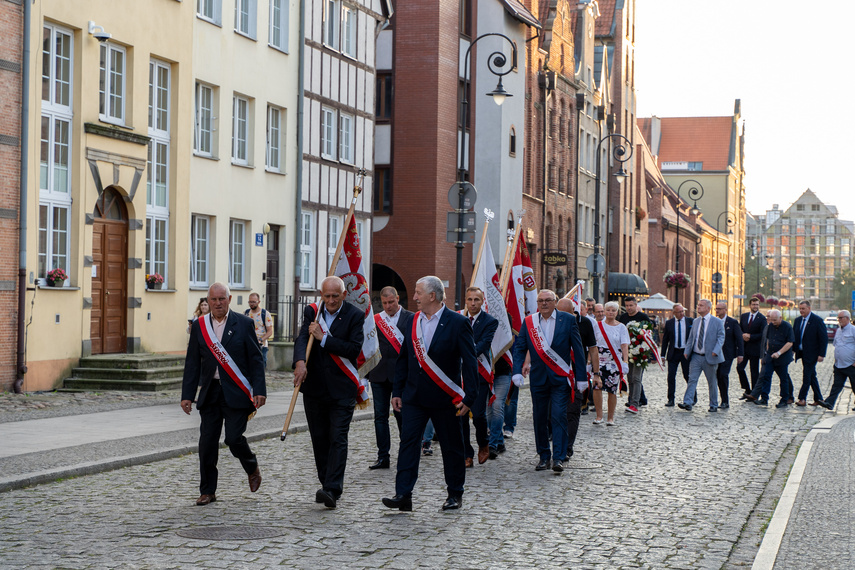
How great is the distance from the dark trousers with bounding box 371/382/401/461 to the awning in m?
53.2

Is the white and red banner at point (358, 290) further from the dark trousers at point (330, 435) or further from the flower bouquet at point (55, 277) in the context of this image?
the flower bouquet at point (55, 277)

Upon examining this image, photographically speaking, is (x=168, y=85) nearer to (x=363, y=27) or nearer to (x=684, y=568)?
(x=363, y=27)

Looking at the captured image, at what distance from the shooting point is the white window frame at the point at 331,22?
32178 mm

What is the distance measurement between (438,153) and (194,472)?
29.2 m

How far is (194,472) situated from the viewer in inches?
477

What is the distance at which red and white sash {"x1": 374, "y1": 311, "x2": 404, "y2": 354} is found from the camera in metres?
13.2

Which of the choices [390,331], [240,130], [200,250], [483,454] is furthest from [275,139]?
[483,454]

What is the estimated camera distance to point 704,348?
832 inches

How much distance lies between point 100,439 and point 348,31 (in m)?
21.5

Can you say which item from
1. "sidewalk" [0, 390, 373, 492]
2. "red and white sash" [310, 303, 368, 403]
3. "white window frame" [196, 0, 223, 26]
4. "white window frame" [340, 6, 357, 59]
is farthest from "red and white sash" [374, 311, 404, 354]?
"white window frame" [340, 6, 357, 59]

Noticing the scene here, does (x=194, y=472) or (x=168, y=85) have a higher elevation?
(x=168, y=85)

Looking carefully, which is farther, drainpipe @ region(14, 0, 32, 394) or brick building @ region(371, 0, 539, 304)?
brick building @ region(371, 0, 539, 304)

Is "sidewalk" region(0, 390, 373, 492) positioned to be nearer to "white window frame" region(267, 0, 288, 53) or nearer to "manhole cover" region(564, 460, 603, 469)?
"manhole cover" region(564, 460, 603, 469)

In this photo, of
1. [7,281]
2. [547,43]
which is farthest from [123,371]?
[547,43]
